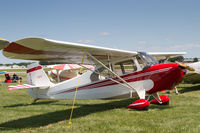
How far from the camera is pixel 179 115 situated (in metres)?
5.80

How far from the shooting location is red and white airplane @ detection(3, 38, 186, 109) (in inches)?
230

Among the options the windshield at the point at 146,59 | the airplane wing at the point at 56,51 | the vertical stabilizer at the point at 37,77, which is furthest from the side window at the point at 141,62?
the vertical stabilizer at the point at 37,77

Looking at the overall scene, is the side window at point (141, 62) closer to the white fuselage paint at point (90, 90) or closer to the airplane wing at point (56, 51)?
the airplane wing at point (56, 51)

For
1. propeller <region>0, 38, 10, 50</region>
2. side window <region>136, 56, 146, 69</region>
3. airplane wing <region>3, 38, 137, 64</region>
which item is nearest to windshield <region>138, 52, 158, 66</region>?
side window <region>136, 56, 146, 69</region>

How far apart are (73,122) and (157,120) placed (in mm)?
2349

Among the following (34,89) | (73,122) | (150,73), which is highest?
(150,73)

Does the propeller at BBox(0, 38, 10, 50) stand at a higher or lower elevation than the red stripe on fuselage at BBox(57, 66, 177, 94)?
higher

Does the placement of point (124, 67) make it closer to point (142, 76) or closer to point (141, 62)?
point (141, 62)

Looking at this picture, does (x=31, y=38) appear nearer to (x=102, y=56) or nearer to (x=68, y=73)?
(x=102, y=56)

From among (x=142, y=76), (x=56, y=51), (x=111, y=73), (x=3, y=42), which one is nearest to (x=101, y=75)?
(x=111, y=73)

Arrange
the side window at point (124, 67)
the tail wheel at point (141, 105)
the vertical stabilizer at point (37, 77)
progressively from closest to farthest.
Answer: the tail wheel at point (141, 105)
the side window at point (124, 67)
the vertical stabilizer at point (37, 77)

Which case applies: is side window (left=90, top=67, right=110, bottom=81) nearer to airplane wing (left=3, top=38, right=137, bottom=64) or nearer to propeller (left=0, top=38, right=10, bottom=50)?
airplane wing (left=3, top=38, right=137, bottom=64)

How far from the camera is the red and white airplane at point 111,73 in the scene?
19.1 feet

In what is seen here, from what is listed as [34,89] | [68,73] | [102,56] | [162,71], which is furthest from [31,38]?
[68,73]
